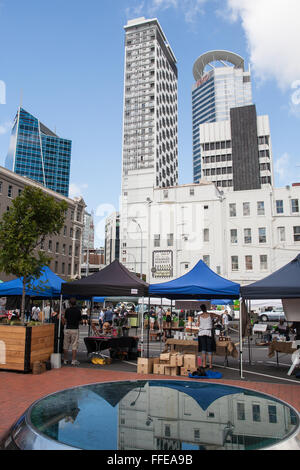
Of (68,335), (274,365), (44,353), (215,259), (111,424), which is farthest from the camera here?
(215,259)

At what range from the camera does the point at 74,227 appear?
2872 inches

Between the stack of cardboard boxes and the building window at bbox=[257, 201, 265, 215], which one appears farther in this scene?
the building window at bbox=[257, 201, 265, 215]

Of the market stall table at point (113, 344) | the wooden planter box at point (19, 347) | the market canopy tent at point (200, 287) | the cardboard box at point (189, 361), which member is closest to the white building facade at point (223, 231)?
the market stall table at point (113, 344)

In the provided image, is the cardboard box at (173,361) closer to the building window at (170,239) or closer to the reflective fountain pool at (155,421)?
the reflective fountain pool at (155,421)

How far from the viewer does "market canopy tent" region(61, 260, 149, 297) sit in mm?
11359

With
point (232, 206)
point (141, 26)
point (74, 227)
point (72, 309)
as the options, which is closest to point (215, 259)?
point (232, 206)

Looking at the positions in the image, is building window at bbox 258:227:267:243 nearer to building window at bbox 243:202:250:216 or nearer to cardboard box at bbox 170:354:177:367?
building window at bbox 243:202:250:216

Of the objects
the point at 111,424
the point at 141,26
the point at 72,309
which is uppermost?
the point at 141,26

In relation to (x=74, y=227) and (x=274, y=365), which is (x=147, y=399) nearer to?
(x=274, y=365)

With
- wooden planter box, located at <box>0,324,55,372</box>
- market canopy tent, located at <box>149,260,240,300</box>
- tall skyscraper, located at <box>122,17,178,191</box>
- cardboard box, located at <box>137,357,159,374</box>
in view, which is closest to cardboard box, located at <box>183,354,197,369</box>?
cardboard box, located at <box>137,357,159,374</box>

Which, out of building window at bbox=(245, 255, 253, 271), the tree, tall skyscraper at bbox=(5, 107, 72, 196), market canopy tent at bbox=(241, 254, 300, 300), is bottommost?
market canopy tent at bbox=(241, 254, 300, 300)

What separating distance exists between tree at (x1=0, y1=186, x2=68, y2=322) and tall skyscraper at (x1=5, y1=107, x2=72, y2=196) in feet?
418

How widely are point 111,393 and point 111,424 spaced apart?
5.68 feet

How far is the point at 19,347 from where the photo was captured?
10.2 meters
